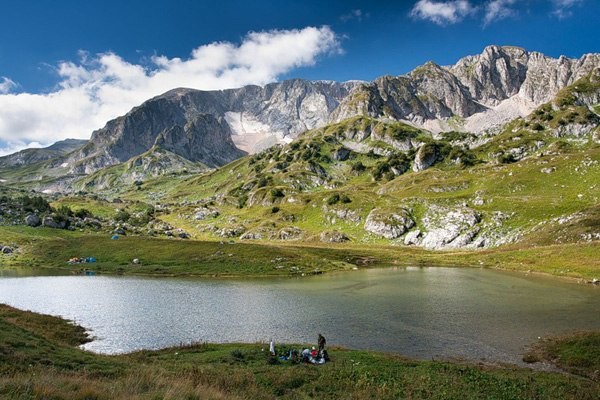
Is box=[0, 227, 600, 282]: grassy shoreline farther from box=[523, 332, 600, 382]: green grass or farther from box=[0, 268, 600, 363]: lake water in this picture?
box=[523, 332, 600, 382]: green grass

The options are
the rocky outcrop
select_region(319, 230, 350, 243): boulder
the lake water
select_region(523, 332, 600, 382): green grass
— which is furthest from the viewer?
select_region(319, 230, 350, 243): boulder

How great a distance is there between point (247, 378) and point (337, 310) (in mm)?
38743

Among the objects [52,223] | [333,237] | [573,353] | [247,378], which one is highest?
[52,223]

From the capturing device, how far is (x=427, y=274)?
346ft

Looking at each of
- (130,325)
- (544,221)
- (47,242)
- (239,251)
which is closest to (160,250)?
(239,251)

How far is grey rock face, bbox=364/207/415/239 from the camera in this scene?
178 m

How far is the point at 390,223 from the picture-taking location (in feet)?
596

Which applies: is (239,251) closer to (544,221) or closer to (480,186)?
(544,221)

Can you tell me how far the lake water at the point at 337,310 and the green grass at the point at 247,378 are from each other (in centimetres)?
913

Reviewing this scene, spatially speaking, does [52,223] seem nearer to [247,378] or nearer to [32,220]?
[32,220]

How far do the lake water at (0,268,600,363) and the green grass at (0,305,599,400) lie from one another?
30.0ft

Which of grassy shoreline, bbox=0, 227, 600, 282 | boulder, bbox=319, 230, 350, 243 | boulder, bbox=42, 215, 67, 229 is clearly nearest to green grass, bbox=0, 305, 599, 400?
grassy shoreline, bbox=0, 227, 600, 282

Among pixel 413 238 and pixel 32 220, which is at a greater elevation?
pixel 32 220

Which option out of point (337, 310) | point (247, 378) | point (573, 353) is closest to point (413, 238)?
point (337, 310)
